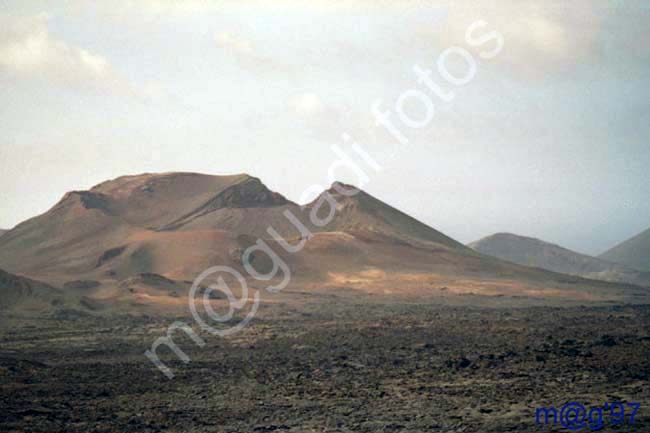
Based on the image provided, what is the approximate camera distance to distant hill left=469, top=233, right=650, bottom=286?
378 ft

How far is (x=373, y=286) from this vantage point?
68.9 meters

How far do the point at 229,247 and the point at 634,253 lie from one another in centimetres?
9568

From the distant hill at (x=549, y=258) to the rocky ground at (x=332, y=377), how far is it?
79519 mm

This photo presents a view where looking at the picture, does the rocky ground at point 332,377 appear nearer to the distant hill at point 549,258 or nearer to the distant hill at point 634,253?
the distant hill at point 549,258

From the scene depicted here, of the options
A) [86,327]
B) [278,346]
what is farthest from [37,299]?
[278,346]

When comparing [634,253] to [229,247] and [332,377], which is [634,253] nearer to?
[229,247]

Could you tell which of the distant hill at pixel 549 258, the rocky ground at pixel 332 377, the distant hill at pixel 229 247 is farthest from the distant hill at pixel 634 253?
the rocky ground at pixel 332 377

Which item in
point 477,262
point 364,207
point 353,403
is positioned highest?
point 364,207

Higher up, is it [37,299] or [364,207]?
[364,207]

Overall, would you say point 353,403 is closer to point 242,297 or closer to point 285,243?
point 242,297

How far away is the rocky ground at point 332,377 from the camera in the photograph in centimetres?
1834

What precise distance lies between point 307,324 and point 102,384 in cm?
1899

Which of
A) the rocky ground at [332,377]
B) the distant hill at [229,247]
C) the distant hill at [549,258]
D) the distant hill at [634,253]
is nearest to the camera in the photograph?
the rocky ground at [332,377]

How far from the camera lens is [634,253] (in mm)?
148375
